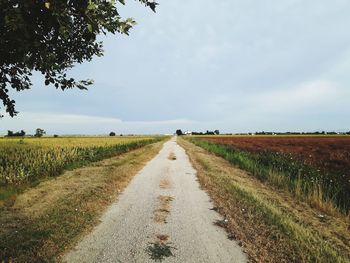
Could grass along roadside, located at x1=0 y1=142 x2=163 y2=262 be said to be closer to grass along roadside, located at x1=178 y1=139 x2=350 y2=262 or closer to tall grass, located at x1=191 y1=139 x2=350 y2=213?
grass along roadside, located at x1=178 y1=139 x2=350 y2=262

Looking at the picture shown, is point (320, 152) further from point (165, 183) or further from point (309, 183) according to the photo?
point (165, 183)

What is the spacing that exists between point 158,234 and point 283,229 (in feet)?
9.32

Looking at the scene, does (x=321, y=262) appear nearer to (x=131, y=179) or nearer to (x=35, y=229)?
(x=35, y=229)

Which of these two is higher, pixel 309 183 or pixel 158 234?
pixel 309 183

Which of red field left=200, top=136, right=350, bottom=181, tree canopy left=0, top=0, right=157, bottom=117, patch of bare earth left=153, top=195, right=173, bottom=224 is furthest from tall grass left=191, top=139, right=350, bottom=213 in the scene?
tree canopy left=0, top=0, right=157, bottom=117

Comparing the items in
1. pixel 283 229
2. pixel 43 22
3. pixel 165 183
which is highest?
pixel 43 22

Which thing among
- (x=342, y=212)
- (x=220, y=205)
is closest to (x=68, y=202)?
(x=220, y=205)

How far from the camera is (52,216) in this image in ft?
23.5

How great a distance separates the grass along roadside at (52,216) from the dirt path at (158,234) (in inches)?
14.1

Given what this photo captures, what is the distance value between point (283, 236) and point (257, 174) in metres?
10.4

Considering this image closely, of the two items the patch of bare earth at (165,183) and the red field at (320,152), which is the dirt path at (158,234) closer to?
the patch of bare earth at (165,183)

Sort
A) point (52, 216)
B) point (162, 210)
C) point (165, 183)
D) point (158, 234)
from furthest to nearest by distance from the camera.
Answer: point (165, 183), point (162, 210), point (52, 216), point (158, 234)

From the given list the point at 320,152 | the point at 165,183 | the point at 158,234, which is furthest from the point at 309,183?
the point at 320,152

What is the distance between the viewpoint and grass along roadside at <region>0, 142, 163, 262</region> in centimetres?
525
